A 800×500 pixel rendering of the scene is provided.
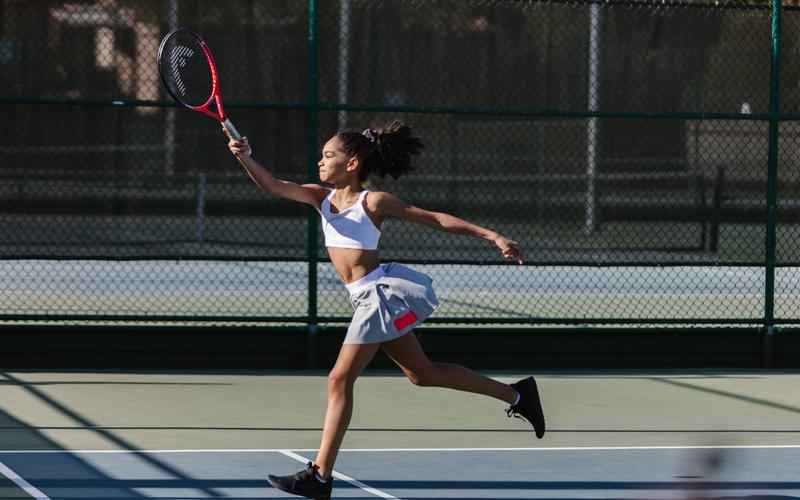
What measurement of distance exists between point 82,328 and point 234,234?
270 inches

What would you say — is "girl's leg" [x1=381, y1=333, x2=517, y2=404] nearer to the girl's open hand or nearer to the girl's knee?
the girl's knee

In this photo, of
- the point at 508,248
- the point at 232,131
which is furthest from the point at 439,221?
the point at 232,131

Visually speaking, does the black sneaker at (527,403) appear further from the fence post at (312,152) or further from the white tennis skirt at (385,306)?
the fence post at (312,152)

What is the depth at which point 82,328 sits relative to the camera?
9930mm

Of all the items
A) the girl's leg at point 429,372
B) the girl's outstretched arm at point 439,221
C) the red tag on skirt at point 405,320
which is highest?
the girl's outstretched arm at point 439,221

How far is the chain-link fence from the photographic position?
1192 centimetres

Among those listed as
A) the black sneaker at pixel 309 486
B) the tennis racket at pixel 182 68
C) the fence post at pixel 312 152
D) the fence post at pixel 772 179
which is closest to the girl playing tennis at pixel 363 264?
the black sneaker at pixel 309 486

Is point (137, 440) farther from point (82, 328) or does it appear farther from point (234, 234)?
point (234, 234)

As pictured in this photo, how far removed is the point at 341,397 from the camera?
6.05 meters

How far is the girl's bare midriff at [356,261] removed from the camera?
6164 mm

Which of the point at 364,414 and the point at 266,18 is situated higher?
the point at 266,18

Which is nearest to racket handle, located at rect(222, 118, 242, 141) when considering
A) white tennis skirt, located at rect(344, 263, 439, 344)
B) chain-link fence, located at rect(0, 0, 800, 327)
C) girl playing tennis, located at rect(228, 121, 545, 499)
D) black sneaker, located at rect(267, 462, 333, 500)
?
girl playing tennis, located at rect(228, 121, 545, 499)

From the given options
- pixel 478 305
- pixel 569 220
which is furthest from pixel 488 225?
pixel 478 305

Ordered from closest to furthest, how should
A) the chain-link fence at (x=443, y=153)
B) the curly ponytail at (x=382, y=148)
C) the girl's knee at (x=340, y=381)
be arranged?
the girl's knee at (x=340, y=381), the curly ponytail at (x=382, y=148), the chain-link fence at (x=443, y=153)
